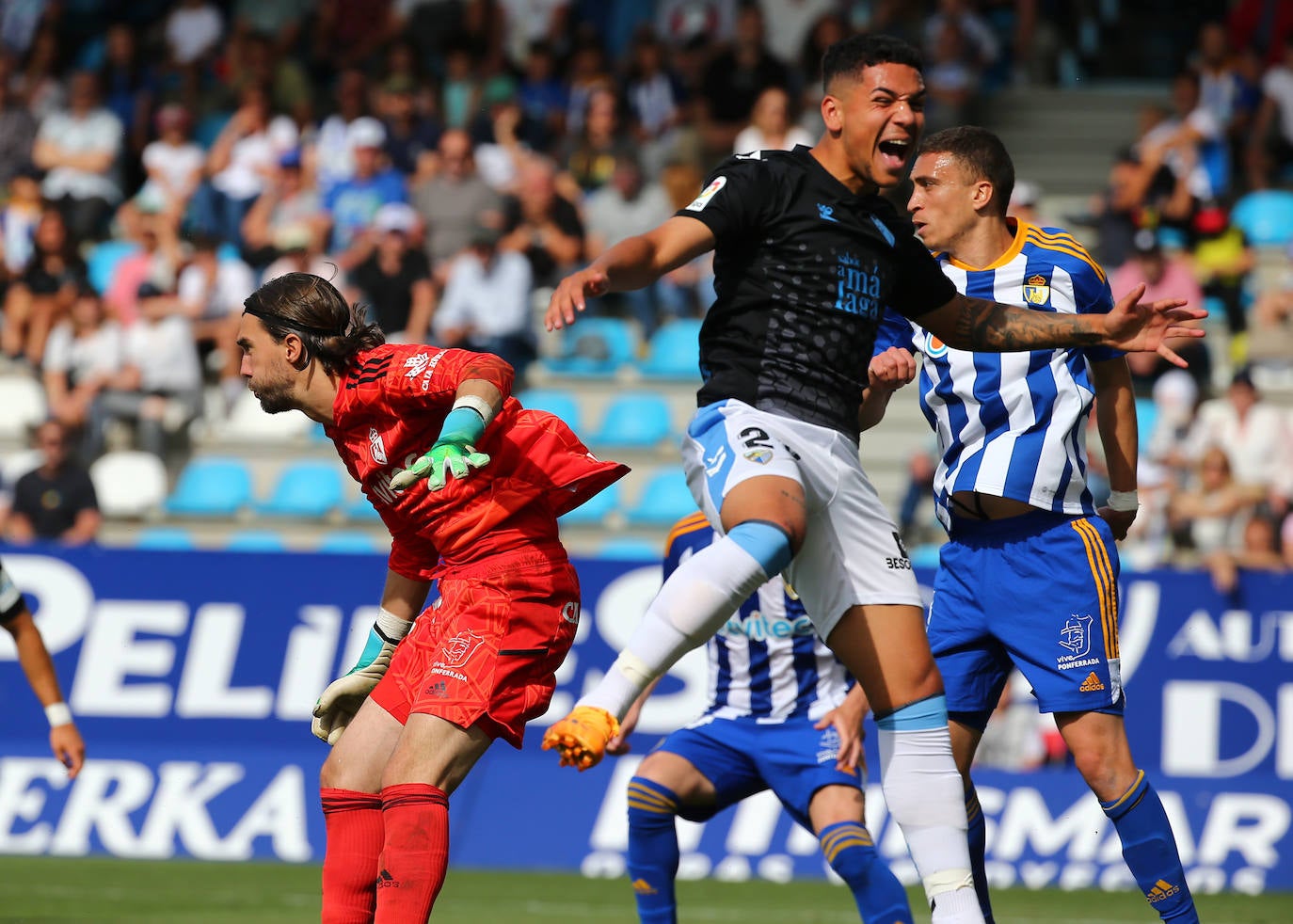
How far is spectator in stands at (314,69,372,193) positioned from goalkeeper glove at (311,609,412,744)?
11312mm

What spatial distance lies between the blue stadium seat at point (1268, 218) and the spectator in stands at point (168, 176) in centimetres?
949

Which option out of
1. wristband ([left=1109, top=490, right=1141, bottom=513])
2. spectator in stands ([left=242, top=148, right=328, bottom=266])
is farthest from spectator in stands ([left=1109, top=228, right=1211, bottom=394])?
wristband ([left=1109, top=490, right=1141, bottom=513])

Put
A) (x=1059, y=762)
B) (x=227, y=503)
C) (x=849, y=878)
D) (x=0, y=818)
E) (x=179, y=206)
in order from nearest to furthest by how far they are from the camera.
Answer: (x=849, y=878), (x=0, y=818), (x=1059, y=762), (x=227, y=503), (x=179, y=206)

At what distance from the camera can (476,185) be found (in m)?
15.5

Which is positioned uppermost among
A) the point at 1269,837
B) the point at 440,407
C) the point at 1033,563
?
the point at 440,407

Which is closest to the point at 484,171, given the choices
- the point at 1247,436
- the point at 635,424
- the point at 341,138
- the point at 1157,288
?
the point at 341,138

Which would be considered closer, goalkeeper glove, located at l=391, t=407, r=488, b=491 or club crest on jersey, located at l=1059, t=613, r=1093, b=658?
goalkeeper glove, located at l=391, t=407, r=488, b=491

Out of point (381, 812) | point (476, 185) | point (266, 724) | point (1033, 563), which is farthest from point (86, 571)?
point (1033, 563)

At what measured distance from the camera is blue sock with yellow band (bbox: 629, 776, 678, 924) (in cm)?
607

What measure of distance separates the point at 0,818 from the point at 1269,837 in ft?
24.2

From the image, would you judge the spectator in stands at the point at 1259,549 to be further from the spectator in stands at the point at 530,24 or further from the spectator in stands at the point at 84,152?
the spectator in stands at the point at 84,152

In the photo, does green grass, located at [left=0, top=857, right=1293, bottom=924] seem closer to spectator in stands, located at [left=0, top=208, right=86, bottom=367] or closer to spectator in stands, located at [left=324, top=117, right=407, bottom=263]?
spectator in stands, located at [left=0, top=208, right=86, bottom=367]

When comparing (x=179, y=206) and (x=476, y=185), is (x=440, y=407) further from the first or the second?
(x=179, y=206)

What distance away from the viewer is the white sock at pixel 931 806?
484cm
